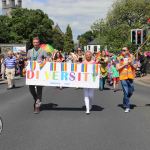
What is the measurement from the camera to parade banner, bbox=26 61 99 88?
40.8 feet

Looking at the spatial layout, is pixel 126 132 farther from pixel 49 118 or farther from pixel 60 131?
pixel 49 118

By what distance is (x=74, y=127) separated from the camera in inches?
381

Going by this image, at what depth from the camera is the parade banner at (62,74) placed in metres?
12.4

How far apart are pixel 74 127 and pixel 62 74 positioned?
320cm

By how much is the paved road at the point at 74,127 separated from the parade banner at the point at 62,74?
74 centimetres

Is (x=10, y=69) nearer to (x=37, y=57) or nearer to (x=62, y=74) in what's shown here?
(x=62, y=74)

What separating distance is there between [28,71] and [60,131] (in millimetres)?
3721

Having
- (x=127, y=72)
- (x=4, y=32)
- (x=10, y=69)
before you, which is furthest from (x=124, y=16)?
(x=127, y=72)

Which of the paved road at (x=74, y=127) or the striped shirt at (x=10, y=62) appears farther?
the striped shirt at (x=10, y=62)

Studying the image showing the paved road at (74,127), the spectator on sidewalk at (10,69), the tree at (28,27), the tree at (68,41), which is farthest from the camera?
the tree at (68,41)

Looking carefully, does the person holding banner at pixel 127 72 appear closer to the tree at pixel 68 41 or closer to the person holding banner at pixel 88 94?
the person holding banner at pixel 88 94

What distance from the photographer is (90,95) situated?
1232cm

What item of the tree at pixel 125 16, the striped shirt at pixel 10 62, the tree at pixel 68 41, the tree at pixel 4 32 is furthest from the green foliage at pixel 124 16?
the tree at pixel 68 41

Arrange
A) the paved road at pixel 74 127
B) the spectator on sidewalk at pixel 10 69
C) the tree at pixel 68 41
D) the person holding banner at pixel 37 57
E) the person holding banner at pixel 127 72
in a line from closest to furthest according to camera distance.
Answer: the paved road at pixel 74 127 < the person holding banner at pixel 37 57 < the person holding banner at pixel 127 72 < the spectator on sidewalk at pixel 10 69 < the tree at pixel 68 41
